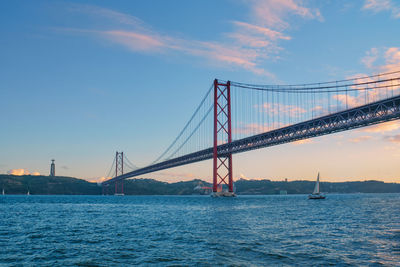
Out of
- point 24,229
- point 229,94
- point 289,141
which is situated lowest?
point 24,229

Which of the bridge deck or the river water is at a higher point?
the bridge deck

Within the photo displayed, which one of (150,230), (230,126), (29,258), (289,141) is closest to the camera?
(29,258)

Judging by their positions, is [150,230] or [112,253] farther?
[150,230]

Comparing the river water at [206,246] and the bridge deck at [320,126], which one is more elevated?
the bridge deck at [320,126]

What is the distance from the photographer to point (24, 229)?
933 inches

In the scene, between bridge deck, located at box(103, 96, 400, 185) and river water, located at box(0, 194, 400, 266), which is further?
bridge deck, located at box(103, 96, 400, 185)

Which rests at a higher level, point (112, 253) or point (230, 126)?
point (230, 126)

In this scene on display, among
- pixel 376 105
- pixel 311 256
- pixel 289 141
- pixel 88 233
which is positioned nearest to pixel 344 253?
pixel 311 256

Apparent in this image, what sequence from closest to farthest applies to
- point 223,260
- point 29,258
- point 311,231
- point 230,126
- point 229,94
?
1. point 223,260
2. point 29,258
3. point 311,231
4. point 230,126
5. point 229,94

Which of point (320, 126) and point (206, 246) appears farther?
point (320, 126)

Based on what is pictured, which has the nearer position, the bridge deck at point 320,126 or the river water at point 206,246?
the river water at point 206,246

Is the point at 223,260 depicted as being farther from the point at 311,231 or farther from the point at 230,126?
the point at 230,126

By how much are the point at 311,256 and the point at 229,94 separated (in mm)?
66407

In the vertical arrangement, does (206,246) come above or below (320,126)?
below
